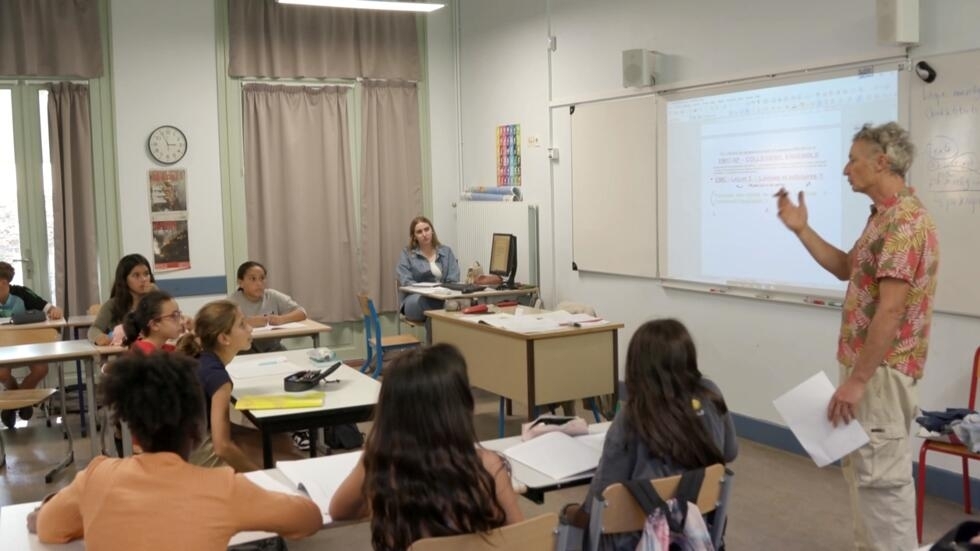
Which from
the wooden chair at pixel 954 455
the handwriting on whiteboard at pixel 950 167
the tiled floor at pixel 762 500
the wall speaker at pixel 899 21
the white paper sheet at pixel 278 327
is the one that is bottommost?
the tiled floor at pixel 762 500

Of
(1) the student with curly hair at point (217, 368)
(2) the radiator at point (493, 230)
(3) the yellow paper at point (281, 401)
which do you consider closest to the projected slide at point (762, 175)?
(2) the radiator at point (493, 230)

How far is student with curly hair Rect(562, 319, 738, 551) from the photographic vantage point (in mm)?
2459

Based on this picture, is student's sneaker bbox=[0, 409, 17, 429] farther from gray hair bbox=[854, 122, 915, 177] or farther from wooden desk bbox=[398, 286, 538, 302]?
gray hair bbox=[854, 122, 915, 177]

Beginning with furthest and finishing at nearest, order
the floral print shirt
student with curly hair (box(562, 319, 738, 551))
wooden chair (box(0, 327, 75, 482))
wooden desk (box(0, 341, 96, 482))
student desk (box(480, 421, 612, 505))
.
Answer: wooden chair (box(0, 327, 75, 482)) < wooden desk (box(0, 341, 96, 482)) < the floral print shirt < student desk (box(480, 421, 612, 505)) < student with curly hair (box(562, 319, 738, 551))

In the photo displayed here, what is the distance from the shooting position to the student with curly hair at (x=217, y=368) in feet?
11.0

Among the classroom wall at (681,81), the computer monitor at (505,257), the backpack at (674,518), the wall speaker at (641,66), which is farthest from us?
the computer monitor at (505,257)

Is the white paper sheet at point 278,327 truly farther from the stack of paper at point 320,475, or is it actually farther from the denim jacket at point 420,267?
the stack of paper at point 320,475

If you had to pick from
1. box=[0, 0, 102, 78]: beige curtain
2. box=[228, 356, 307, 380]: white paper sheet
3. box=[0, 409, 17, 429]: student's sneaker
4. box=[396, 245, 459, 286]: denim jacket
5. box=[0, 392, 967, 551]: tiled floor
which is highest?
box=[0, 0, 102, 78]: beige curtain

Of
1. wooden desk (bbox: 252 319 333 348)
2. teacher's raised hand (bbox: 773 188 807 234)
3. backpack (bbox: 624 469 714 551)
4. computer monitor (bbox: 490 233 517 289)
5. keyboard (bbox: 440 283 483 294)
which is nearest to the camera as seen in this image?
backpack (bbox: 624 469 714 551)

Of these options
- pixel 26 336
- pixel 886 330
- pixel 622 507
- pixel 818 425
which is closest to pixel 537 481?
pixel 622 507

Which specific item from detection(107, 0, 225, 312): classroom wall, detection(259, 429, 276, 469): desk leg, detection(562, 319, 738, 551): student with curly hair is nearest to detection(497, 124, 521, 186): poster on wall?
detection(107, 0, 225, 312): classroom wall

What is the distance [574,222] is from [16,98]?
14.1 ft

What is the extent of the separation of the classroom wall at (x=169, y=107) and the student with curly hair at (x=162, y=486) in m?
5.77

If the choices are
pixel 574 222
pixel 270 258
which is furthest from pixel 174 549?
pixel 270 258
